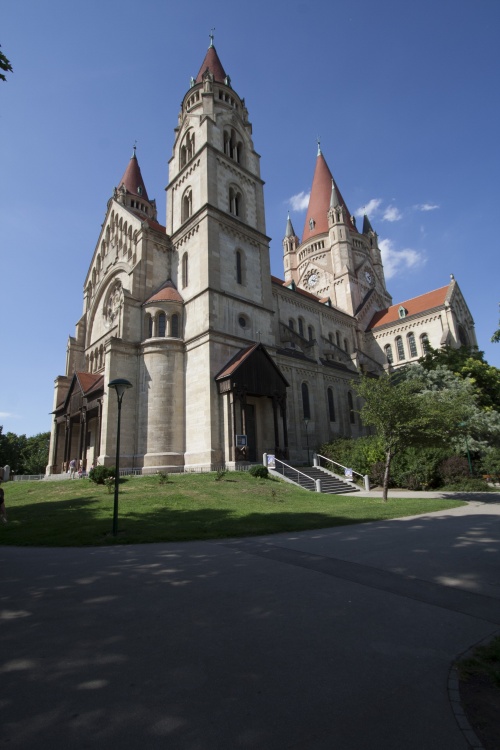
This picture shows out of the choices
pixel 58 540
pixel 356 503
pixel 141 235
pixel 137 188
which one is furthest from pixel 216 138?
pixel 58 540

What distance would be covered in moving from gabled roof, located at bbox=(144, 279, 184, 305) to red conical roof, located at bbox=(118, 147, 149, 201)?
83.5ft

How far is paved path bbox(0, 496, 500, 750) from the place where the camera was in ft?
8.09

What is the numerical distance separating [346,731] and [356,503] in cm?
1374

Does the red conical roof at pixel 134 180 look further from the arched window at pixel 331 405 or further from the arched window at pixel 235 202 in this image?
the arched window at pixel 331 405

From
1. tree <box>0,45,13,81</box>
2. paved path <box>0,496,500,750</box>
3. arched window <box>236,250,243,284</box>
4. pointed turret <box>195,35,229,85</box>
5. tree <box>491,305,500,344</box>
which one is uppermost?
pointed turret <box>195,35,229,85</box>

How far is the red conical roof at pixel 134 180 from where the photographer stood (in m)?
48.0

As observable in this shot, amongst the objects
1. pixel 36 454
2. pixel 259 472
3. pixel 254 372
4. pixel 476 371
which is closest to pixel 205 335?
pixel 254 372

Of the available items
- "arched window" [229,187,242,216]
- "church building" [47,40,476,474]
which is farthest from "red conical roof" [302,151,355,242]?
"arched window" [229,187,242,216]

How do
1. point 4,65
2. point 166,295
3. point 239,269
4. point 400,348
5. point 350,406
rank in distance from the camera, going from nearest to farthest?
point 4,65 < point 166,295 < point 239,269 < point 350,406 < point 400,348

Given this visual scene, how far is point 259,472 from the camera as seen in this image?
20750 mm

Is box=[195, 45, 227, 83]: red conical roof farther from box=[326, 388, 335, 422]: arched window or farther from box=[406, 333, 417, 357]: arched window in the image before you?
box=[406, 333, 417, 357]: arched window

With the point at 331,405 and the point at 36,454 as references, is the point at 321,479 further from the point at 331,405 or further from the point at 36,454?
the point at 36,454

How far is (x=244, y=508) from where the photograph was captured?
1347 centimetres

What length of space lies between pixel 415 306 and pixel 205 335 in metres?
32.9
